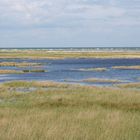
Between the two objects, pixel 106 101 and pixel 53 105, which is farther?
pixel 106 101

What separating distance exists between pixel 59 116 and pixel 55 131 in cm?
380

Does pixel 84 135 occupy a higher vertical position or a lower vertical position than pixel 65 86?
higher

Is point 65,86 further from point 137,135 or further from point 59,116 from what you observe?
point 137,135

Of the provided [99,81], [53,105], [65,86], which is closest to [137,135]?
[53,105]

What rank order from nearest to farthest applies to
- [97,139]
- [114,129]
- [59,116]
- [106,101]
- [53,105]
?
[97,139] → [114,129] → [59,116] → [53,105] → [106,101]

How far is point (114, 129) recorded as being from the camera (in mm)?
12398

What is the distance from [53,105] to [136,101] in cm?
483

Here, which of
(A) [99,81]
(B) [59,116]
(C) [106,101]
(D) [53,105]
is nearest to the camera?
(B) [59,116]

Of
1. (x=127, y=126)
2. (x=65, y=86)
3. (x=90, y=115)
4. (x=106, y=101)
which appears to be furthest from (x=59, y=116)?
(x=65, y=86)

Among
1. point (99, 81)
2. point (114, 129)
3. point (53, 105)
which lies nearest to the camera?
point (114, 129)

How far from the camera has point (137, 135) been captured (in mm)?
11578

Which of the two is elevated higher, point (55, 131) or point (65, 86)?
point (55, 131)

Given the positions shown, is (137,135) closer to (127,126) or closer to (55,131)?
(127,126)

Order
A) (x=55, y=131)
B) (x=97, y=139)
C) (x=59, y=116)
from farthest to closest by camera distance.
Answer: (x=59, y=116)
(x=55, y=131)
(x=97, y=139)
